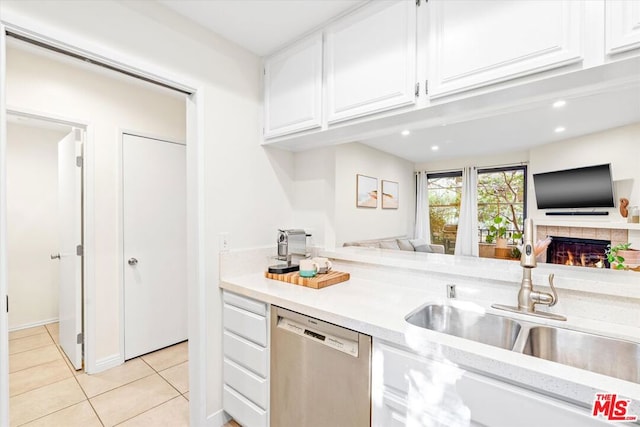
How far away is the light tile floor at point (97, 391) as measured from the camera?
1812 millimetres

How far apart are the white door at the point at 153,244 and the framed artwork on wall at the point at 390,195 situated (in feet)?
7.22

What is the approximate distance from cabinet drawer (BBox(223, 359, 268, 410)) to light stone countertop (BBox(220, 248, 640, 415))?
1.50 feet

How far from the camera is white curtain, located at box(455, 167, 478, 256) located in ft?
8.43

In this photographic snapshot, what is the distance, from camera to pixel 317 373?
1.32 meters

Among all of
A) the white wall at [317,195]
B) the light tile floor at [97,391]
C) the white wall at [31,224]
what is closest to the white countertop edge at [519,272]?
the white wall at [317,195]

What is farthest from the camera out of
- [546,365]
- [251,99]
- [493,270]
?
[251,99]

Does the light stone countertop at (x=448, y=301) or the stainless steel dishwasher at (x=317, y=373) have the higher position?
the light stone countertop at (x=448, y=301)

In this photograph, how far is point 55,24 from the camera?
48.4 inches

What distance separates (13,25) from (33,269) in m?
3.37

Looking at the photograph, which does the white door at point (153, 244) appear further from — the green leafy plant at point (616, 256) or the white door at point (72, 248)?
the green leafy plant at point (616, 256)

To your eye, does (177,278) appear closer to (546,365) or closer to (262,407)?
(262,407)

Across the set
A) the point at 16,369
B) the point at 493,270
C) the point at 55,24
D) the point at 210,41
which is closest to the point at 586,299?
the point at 493,270

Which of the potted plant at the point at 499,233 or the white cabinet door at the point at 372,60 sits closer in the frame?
the white cabinet door at the point at 372,60

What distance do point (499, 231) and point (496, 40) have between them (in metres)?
1.74
